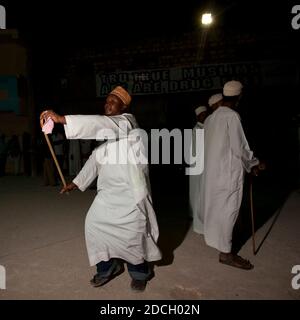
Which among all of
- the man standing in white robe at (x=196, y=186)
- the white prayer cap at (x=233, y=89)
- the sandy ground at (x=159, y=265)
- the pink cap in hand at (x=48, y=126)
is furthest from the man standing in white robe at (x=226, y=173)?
the pink cap in hand at (x=48, y=126)

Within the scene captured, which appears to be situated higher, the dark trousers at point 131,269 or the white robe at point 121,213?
the white robe at point 121,213

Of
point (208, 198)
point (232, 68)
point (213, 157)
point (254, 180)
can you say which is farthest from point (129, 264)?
point (232, 68)

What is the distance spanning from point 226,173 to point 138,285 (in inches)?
59.8

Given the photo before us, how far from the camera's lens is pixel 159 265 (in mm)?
4020

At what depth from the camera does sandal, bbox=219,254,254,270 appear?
3.83 metres

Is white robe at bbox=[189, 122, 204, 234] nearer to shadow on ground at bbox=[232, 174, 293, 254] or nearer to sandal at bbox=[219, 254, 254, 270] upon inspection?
shadow on ground at bbox=[232, 174, 293, 254]

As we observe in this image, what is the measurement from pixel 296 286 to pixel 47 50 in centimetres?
1301

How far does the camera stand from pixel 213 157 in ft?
13.0

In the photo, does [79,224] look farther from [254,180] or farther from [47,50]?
[47,50]

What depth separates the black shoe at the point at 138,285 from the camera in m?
3.38

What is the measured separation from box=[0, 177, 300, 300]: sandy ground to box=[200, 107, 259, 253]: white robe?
0.44m

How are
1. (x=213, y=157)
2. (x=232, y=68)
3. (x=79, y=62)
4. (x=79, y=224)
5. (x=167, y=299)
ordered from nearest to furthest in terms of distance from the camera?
(x=167, y=299)
(x=213, y=157)
(x=79, y=224)
(x=232, y=68)
(x=79, y=62)

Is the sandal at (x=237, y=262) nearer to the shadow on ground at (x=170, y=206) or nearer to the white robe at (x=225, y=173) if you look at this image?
the white robe at (x=225, y=173)

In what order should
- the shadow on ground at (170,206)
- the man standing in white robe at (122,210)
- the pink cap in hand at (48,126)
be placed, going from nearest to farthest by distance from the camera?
the pink cap in hand at (48,126), the man standing in white robe at (122,210), the shadow on ground at (170,206)
